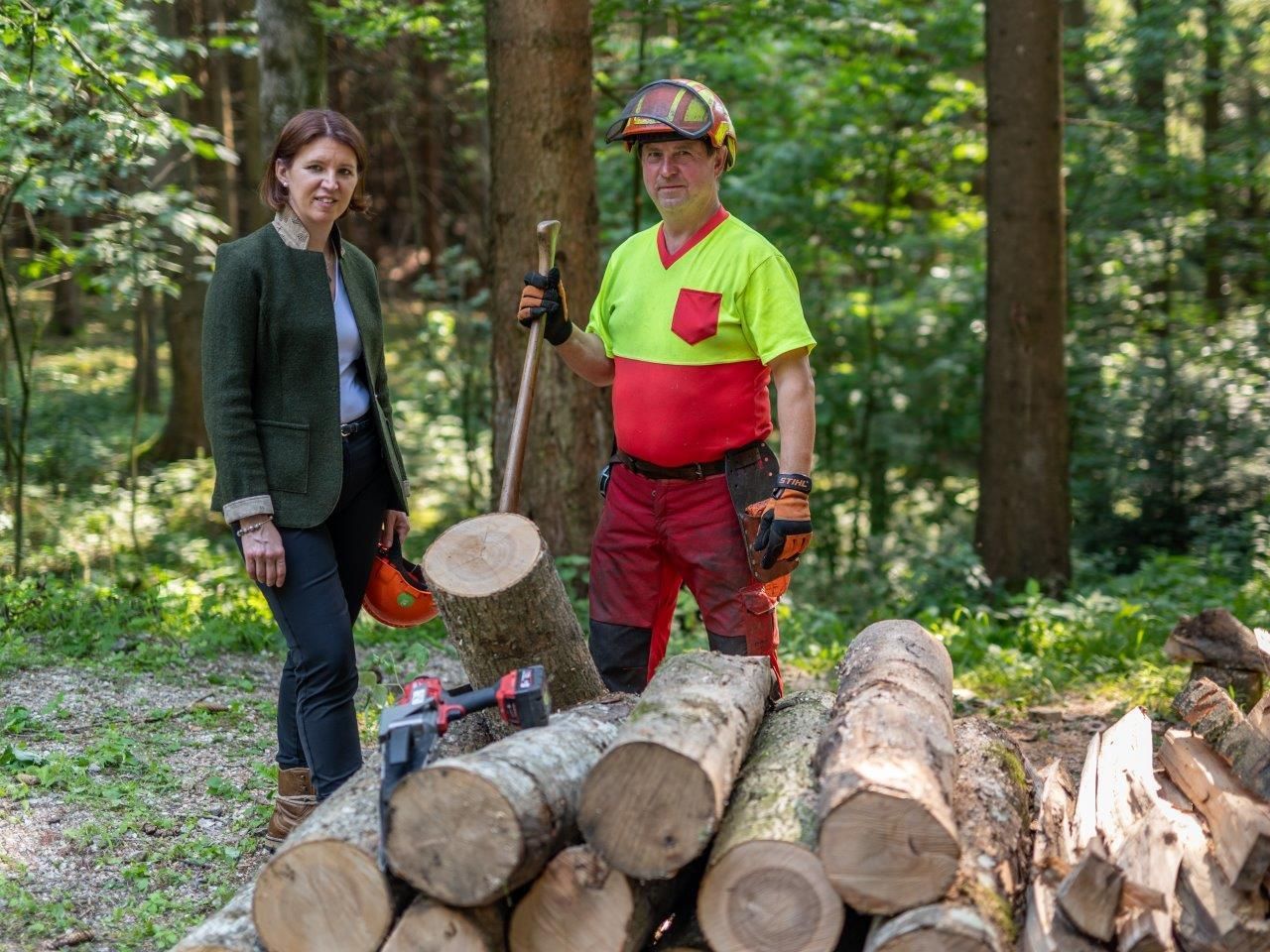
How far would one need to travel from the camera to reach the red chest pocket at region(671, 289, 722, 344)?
154 inches

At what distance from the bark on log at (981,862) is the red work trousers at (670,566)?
762 mm

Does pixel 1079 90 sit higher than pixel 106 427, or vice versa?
pixel 1079 90

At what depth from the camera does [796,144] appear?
1030cm

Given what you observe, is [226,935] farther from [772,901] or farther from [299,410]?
[299,410]

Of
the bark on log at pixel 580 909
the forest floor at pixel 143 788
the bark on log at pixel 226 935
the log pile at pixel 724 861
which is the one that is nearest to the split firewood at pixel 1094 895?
the log pile at pixel 724 861

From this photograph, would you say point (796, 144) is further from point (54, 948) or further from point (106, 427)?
point (54, 948)

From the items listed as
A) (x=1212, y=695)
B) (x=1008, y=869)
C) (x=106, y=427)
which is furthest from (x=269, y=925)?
(x=106, y=427)

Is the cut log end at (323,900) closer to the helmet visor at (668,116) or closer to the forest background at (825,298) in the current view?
the forest background at (825,298)

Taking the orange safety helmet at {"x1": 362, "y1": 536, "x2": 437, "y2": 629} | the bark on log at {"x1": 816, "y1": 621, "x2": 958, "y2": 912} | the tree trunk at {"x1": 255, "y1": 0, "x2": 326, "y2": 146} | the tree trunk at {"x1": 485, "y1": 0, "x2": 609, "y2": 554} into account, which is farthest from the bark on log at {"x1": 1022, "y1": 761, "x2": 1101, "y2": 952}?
the tree trunk at {"x1": 255, "y1": 0, "x2": 326, "y2": 146}

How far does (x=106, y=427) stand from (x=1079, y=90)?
10204 mm

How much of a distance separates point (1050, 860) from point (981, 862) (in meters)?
0.28

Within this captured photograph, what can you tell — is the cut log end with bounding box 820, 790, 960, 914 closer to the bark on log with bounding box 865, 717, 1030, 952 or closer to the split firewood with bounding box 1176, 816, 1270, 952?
the bark on log with bounding box 865, 717, 1030, 952

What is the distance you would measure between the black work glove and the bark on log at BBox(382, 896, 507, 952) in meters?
1.45

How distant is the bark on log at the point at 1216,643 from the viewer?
205 inches
